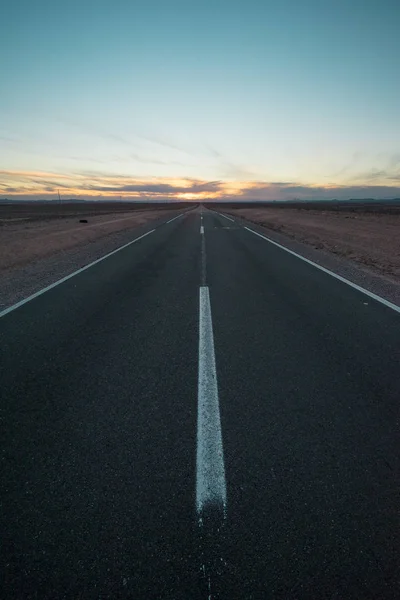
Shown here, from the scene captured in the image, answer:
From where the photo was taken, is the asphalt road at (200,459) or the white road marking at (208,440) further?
the white road marking at (208,440)

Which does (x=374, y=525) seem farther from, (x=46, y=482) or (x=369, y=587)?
(x=46, y=482)

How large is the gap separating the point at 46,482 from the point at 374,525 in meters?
2.15

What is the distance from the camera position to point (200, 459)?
238cm

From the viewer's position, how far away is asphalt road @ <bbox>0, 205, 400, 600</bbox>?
1.68 metres

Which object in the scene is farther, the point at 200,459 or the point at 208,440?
the point at 208,440

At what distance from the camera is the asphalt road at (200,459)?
168 centimetres

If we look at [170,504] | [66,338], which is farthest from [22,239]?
[170,504]

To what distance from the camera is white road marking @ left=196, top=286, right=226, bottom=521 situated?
82.9 inches

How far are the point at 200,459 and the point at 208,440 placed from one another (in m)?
0.21

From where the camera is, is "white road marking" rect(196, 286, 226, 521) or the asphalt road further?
"white road marking" rect(196, 286, 226, 521)

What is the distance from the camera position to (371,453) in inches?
97.0

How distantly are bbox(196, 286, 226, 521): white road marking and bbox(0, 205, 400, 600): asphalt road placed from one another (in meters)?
0.01

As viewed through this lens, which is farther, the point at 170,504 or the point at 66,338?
the point at 66,338

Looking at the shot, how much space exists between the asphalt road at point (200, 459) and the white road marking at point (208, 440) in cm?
1
